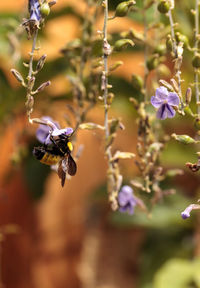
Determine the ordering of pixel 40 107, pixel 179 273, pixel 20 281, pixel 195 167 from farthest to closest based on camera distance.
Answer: pixel 20 281
pixel 40 107
pixel 179 273
pixel 195 167

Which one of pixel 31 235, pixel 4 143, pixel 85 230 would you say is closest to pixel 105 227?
pixel 85 230

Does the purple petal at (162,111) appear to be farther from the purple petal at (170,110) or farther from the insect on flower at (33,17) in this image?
the insect on flower at (33,17)

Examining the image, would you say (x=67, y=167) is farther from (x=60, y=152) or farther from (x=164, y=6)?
(x=164, y=6)

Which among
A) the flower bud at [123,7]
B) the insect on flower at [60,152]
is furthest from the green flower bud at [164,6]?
the insect on flower at [60,152]

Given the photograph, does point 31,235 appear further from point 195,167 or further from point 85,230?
point 195,167

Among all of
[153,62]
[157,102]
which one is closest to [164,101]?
[157,102]

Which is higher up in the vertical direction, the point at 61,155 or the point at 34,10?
the point at 34,10
